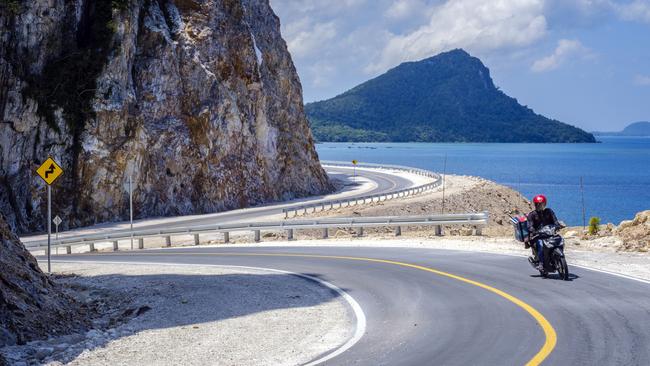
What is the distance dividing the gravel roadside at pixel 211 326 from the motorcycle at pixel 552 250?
457cm

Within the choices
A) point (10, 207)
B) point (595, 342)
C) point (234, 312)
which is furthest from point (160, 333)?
point (10, 207)

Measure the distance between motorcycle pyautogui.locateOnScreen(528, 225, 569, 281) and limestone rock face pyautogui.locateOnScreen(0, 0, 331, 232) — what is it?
37798 millimetres

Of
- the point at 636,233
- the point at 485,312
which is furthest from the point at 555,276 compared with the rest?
the point at 636,233

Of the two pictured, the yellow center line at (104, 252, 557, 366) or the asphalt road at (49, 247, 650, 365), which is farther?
the asphalt road at (49, 247, 650, 365)

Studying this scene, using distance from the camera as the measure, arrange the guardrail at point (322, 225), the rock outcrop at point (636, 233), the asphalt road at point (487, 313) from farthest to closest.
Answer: the guardrail at point (322, 225) < the rock outcrop at point (636, 233) < the asphalt road at point (487, 313)

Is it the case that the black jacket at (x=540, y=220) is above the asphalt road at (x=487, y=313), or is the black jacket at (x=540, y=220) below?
above

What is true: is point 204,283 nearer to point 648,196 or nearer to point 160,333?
point 160,333

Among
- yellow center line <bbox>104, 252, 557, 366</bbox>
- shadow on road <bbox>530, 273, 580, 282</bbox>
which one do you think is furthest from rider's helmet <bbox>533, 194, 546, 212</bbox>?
yellow center line <bbox>104, 252, 557, 366</bbox>

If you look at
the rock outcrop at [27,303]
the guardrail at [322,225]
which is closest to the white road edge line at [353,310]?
the rock outcrop at [27,303]

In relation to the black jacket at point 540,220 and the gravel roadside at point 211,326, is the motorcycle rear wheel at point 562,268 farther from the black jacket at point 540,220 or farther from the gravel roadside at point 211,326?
the gravel roadside at point 211,326

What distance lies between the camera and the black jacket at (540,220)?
14594 mm

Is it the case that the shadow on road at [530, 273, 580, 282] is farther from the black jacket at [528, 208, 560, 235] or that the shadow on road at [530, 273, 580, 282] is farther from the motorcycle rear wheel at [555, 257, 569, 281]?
the black jacket at [528, 208, 560, 235]

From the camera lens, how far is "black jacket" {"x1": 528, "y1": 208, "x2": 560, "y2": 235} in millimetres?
14594

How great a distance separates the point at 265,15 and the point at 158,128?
2537cm
